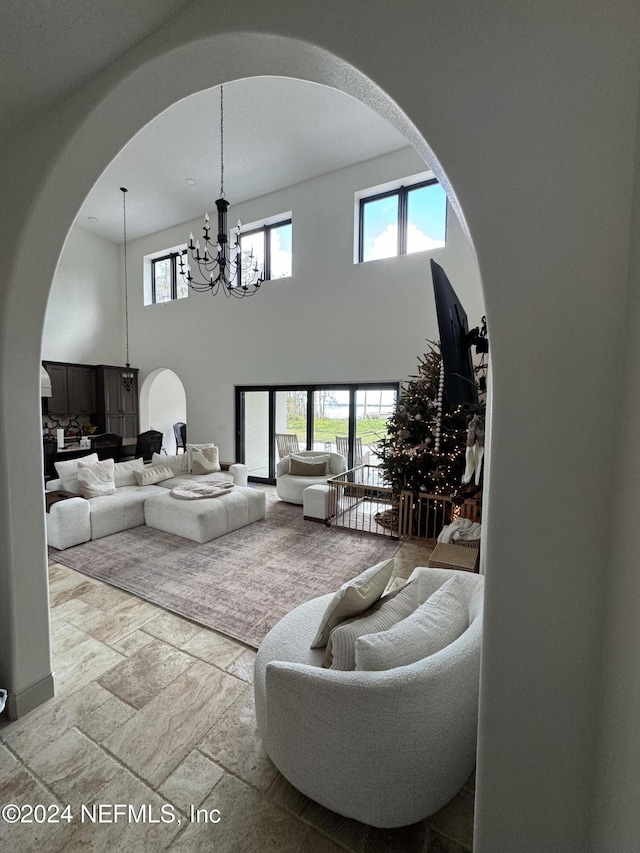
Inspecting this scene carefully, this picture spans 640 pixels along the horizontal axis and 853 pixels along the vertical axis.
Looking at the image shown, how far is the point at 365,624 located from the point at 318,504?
136 inches

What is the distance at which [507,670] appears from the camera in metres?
0.87

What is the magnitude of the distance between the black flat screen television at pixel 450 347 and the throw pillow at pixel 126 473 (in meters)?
5.01

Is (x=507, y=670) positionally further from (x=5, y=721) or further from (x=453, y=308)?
(x=5, y=721)

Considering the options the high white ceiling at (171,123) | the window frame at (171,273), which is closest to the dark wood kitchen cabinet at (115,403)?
the window frame at (171,273)

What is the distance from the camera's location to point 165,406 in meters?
10.5

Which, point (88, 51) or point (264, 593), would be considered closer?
point (88, 51)

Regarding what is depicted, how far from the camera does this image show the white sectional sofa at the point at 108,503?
389 cm

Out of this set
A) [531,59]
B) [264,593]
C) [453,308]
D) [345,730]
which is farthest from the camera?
[264,593]

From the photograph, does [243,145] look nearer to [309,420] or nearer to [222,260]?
[222,260]

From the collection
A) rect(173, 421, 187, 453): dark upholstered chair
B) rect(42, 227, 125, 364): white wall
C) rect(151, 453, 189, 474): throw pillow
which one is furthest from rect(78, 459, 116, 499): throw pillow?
rect(173, 421, 187, 453): dark upholstered chair

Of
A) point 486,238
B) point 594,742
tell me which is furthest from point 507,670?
point 486,238

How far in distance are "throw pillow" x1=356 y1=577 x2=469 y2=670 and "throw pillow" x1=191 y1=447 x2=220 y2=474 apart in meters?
4.97

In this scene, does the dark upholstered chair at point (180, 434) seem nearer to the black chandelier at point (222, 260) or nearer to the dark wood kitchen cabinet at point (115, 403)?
the dark wood kitchen cabinet at point (115, 403)

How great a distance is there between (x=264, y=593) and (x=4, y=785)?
5.77ft
